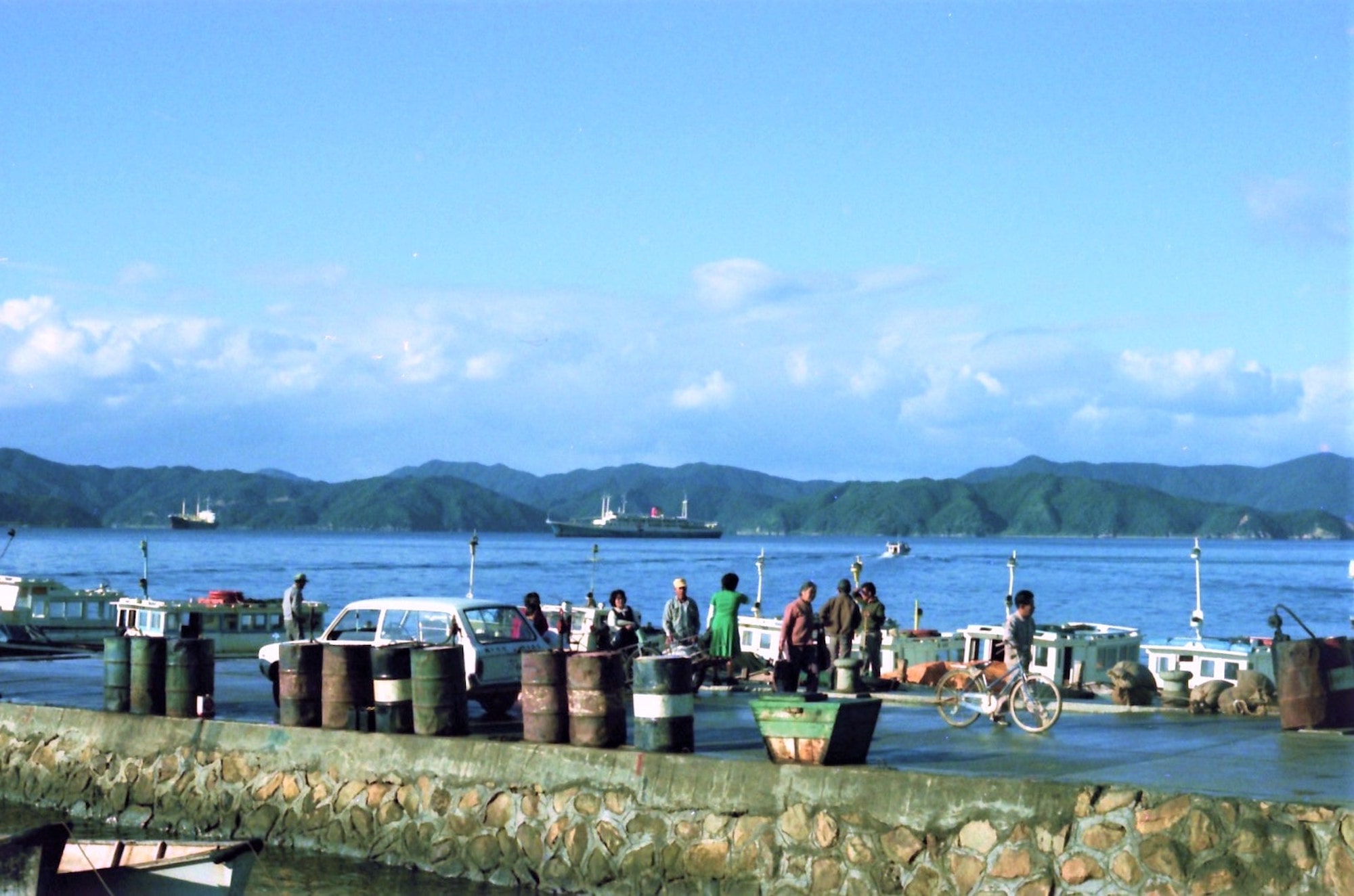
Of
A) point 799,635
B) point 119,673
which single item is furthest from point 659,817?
point 119,673

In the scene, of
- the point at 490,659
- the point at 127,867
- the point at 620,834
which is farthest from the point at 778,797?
the point at 490,659

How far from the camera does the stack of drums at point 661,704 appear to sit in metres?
15.7

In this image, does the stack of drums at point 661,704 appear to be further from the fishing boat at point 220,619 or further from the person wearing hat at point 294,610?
the fishing boat at point 220,619

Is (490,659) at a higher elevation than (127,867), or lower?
higher

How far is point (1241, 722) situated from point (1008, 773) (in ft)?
21.3

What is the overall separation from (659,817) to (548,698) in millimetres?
2102

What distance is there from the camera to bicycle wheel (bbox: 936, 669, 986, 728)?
751 inches

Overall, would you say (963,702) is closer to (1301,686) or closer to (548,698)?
(1301,686)

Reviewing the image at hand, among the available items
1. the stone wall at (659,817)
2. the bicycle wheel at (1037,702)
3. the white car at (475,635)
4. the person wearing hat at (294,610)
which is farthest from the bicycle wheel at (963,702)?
the person wearing hat at (294,610)

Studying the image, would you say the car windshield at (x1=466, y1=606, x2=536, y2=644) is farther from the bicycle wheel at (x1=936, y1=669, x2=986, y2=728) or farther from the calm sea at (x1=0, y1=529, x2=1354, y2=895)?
the calm sea at (x1=0, y1=529, x2=1354, y2=895)

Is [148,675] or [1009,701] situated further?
[148,675]

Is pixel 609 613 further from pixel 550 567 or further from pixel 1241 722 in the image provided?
pixel 550 567

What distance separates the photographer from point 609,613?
25.4 m

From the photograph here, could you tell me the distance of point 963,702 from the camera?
763 inches
